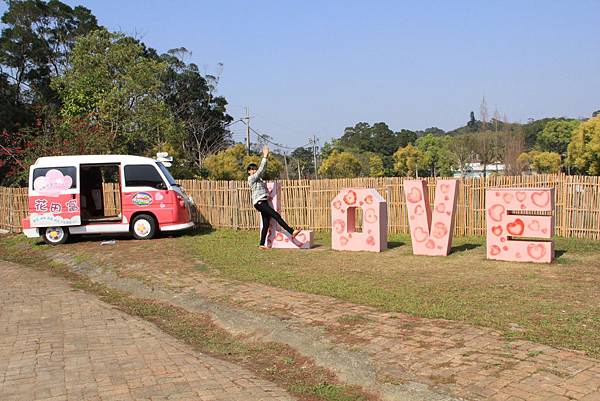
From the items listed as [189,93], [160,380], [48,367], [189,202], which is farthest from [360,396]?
[189,93]

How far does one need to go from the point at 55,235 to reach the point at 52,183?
1.39 m

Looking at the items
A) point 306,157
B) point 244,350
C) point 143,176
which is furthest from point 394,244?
point 306,157

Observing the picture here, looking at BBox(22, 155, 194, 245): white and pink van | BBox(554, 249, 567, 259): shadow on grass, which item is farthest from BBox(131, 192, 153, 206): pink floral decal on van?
BBox(554, 249, 567, 259): shadow on grass

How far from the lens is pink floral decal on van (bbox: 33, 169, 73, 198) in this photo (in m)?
13.9

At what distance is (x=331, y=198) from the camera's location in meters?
15.5

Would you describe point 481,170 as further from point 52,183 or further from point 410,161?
point 52,183

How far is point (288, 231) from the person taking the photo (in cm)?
1166

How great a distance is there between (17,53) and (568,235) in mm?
34631

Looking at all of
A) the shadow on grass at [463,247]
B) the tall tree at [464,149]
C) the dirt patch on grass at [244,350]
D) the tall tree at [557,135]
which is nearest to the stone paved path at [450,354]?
the dirt patch on grass at [244,350]

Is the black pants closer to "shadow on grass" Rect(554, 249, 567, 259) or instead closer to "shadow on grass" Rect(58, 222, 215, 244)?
"shadow on grass" Rect(58, 222, 215, 244)

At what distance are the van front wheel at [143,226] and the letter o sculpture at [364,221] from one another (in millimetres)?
5162

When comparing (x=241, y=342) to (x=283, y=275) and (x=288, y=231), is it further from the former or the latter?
(x=288, y=231)

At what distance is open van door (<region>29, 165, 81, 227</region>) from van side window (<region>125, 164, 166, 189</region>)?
127cm

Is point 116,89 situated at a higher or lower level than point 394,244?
higher
